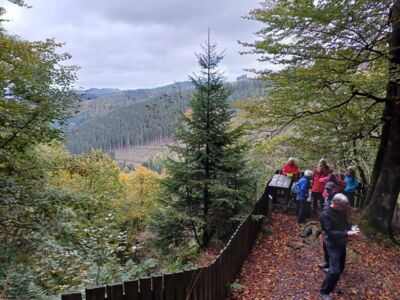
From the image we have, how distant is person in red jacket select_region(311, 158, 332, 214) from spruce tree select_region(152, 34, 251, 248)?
2.08m

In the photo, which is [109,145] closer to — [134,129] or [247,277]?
[134,129]

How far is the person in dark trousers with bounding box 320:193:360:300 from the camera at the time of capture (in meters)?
4.79

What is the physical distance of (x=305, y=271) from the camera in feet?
19.3

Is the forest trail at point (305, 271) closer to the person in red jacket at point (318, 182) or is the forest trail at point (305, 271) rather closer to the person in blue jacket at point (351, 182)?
the person in red jacket at point (318, 182)

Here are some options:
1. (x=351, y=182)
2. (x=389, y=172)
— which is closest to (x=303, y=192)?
(x=351, y=182)

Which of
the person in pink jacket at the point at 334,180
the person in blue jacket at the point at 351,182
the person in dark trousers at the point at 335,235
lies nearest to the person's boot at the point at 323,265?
the person in dark trousers at the point at 335,235

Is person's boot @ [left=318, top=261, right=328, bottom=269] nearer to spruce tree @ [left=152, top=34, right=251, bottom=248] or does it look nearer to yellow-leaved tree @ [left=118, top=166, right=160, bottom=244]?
spruce tree @ [left=152, top=34, right=251, bottom=248]

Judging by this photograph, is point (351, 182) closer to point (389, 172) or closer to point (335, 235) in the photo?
point (389, 172)

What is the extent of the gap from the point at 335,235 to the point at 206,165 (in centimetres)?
442

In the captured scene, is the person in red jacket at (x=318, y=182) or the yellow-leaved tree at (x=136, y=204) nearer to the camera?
the person in red jacket at (x=318, y=182)

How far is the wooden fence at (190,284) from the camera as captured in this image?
3027 mm

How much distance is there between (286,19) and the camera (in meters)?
5.95

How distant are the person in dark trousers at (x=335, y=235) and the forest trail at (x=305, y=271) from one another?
18.3 inches

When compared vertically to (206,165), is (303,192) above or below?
below
